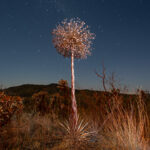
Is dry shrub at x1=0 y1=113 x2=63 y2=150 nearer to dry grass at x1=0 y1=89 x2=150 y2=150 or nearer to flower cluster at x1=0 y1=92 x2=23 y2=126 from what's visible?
dry grass at x1=0 y1=89 x2=150 y2=150

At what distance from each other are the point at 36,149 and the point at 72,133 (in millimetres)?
1214

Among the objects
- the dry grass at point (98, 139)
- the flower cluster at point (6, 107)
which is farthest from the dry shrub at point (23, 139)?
the flower cluster at point (6, 107)

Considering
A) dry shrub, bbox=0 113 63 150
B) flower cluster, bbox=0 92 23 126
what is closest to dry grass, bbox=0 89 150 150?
dry shrub, bbox=0 113 63 150

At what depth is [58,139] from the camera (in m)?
4.65

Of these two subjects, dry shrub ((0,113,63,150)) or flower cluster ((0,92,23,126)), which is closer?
dry shrub ((0,113,63,150))

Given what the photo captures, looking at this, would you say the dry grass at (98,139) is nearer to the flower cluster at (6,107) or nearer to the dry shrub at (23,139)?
the dry shrub at (23,139)

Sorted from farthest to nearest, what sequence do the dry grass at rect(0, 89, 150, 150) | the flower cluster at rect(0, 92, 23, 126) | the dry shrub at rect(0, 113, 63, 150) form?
the flower cluster at rect(0, 92, 23, 126)
the dry shrub at rect(0, 113, 63, 150)
the dry grass at rect(0, 89, 150, 150)

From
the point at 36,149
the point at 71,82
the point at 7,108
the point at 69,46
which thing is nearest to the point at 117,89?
the point at 71,82

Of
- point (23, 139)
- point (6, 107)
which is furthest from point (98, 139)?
point (6, 107)

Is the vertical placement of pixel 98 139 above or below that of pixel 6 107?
below

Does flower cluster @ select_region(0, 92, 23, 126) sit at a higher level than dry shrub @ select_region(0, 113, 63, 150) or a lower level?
higher

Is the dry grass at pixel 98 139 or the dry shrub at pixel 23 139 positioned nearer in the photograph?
the dry grass at pixel 98 139

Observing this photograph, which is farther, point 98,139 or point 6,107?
point 98,139

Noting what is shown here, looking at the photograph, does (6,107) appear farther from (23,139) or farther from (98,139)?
(98,139)
